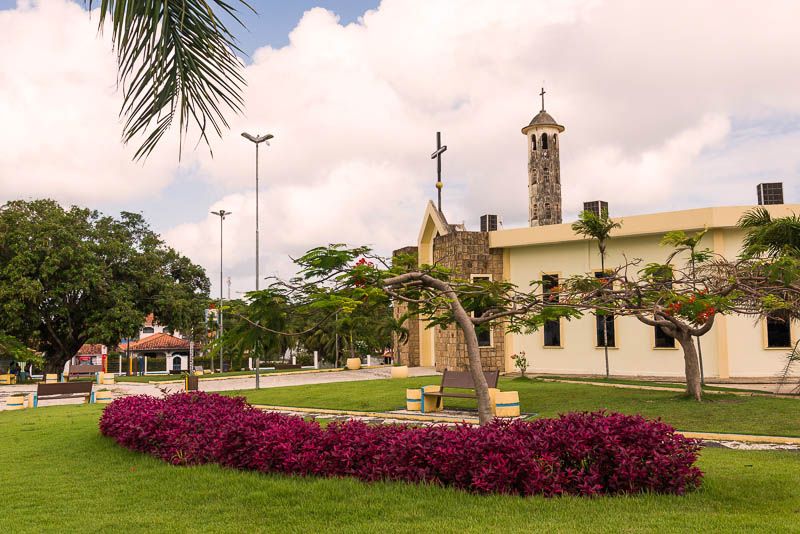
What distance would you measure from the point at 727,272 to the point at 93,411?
1477 centimetres

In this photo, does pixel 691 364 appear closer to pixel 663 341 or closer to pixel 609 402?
pixel 609 402

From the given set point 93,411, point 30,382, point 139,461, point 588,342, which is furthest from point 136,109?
point 30,382

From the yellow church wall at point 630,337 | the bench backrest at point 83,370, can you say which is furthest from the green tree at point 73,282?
the yellow church wall at point 630,337

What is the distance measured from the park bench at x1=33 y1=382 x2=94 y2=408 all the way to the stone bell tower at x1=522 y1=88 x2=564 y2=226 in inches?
935

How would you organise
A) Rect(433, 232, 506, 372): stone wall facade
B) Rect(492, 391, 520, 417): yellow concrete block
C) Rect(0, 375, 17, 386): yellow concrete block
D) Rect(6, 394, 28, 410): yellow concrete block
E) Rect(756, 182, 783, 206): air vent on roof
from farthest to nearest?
Rect(0, 375, 17, 386): yellow concrete block
Rect(433, 232, 506, 372): stone wall facade
Rect(756, 182, 783, 206): air vent on roof
Rect(6, 394, 28, 410): yellow concrete block
Rect(492, 391, 520, 417): yellow concrete block

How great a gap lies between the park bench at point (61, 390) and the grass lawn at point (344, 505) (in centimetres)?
1237

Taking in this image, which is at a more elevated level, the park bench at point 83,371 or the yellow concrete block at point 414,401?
the yellow concrete block at point 414,401

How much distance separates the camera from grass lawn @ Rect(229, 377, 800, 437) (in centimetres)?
1160

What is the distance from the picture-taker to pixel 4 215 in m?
32.1

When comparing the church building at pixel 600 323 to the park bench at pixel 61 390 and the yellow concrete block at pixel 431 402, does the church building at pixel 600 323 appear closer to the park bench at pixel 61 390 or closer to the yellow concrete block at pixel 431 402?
the yellow concrete block at pixel 431 402

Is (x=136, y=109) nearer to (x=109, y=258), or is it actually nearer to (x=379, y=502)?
(x=379, y=502)

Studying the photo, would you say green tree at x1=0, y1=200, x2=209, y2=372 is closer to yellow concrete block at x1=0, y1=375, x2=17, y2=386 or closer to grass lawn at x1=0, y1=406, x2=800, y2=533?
yellow concrete block at x1=0, y1=375, x2=17, y2=386

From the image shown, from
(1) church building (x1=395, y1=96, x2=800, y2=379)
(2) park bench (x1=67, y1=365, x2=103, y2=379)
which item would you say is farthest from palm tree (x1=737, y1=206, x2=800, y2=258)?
(2) park bench (x1=67, y1=365, x2=103, y2=379)

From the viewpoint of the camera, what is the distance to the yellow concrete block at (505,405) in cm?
1325
